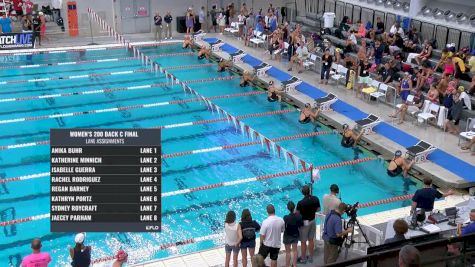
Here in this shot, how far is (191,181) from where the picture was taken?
491 inches

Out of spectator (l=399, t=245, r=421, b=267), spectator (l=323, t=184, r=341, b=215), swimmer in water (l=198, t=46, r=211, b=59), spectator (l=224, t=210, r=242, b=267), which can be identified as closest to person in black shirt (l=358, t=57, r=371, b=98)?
swimmer in water (l=198, t=46, r=211, b=59)

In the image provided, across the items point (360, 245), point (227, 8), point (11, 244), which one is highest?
point (227, 8)

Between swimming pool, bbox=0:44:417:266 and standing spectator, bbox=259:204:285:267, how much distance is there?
2.30 metres

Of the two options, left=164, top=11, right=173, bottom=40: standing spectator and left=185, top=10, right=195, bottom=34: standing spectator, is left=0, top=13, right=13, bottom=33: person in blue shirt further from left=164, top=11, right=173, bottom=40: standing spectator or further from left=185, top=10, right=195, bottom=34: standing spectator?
left=185, top=10, right=195, bottom=34: standing spectator

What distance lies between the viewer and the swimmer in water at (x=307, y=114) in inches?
617

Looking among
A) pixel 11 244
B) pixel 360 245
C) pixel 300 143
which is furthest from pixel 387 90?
pixel 11 244

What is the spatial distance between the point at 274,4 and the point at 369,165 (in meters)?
17.0

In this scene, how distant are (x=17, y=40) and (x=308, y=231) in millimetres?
17128

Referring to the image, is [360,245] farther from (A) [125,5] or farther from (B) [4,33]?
(A) [125,5]

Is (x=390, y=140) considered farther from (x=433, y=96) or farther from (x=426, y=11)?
(x=426, y=11)

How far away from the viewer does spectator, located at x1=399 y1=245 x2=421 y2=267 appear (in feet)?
13.7

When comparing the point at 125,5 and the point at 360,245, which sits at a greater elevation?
the point at 125,5

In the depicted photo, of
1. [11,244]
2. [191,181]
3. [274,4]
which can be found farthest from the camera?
[274,4]
